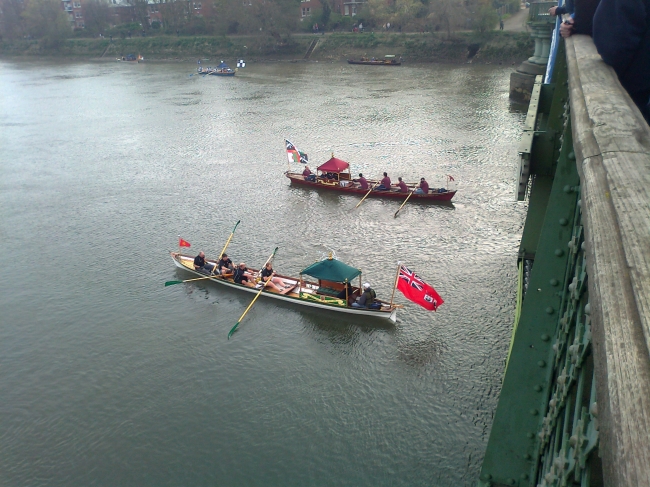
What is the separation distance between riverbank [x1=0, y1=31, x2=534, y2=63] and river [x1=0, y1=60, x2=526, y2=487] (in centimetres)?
Result: 2366

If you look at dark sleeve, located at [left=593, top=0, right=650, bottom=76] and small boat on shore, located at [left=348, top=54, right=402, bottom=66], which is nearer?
dark sleeve, located at [left=593, top=0, right=650, bottom=76]

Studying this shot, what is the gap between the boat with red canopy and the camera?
76.3 ft

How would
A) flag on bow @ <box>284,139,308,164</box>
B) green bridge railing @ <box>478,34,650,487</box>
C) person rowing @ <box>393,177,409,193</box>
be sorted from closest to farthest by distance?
green bridge railing @ <box>478,34,650,487</box> → person rowing @ <box>393,177,409,193</box> → flag on bow @ <box>284,139,308,164</box>

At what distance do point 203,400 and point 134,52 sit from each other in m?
82.0

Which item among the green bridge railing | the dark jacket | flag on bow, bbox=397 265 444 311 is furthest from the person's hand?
flag on bow, bbox=397 265 444 311

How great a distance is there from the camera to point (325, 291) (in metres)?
16.3

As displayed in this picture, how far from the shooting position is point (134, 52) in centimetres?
8425

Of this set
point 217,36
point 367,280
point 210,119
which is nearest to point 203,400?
point 367,280

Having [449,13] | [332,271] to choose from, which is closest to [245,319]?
[332,271]

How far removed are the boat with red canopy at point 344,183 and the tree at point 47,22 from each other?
80.2 metres

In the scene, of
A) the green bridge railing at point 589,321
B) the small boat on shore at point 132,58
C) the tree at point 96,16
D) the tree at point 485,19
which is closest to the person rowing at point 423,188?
the green bridge railing at point 589,321

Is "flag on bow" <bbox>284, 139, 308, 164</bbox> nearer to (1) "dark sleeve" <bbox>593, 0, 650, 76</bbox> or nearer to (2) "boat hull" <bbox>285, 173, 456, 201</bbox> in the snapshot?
(2) "boat hull" <bbox>285, 173, 456, 201</bbox>

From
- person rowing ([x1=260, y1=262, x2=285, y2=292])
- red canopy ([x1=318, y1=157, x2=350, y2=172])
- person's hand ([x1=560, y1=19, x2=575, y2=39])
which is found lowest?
person rowing ([x1=260, y1=262, x2=285, y2=292])

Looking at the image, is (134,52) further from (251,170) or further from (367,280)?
(367,280)
